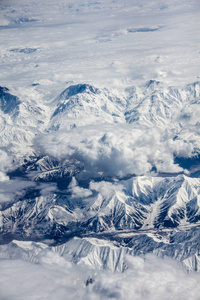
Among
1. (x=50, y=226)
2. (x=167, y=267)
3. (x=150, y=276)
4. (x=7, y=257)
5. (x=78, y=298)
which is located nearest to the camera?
(x=78, y=298)

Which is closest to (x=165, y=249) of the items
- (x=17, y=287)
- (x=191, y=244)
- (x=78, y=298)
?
(x=191, y=244)

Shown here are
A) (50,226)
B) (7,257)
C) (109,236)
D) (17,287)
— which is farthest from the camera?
(50,226)

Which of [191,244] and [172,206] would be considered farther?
[172,206]

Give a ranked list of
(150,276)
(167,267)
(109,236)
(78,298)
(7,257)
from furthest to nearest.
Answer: (109,236) < (7,257) < (167,267) < (150,276) < (78,298)

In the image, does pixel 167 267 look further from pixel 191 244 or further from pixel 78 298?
pixel 78 298

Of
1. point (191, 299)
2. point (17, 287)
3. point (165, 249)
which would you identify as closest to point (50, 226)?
point (165, 249)

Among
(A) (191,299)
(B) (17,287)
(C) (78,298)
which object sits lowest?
(C) (78,298)

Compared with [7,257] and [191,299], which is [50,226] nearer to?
[7,257]

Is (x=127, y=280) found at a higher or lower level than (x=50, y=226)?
higher

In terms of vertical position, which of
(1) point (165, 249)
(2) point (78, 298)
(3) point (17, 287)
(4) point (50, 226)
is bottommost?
(4) point (50, 226)
